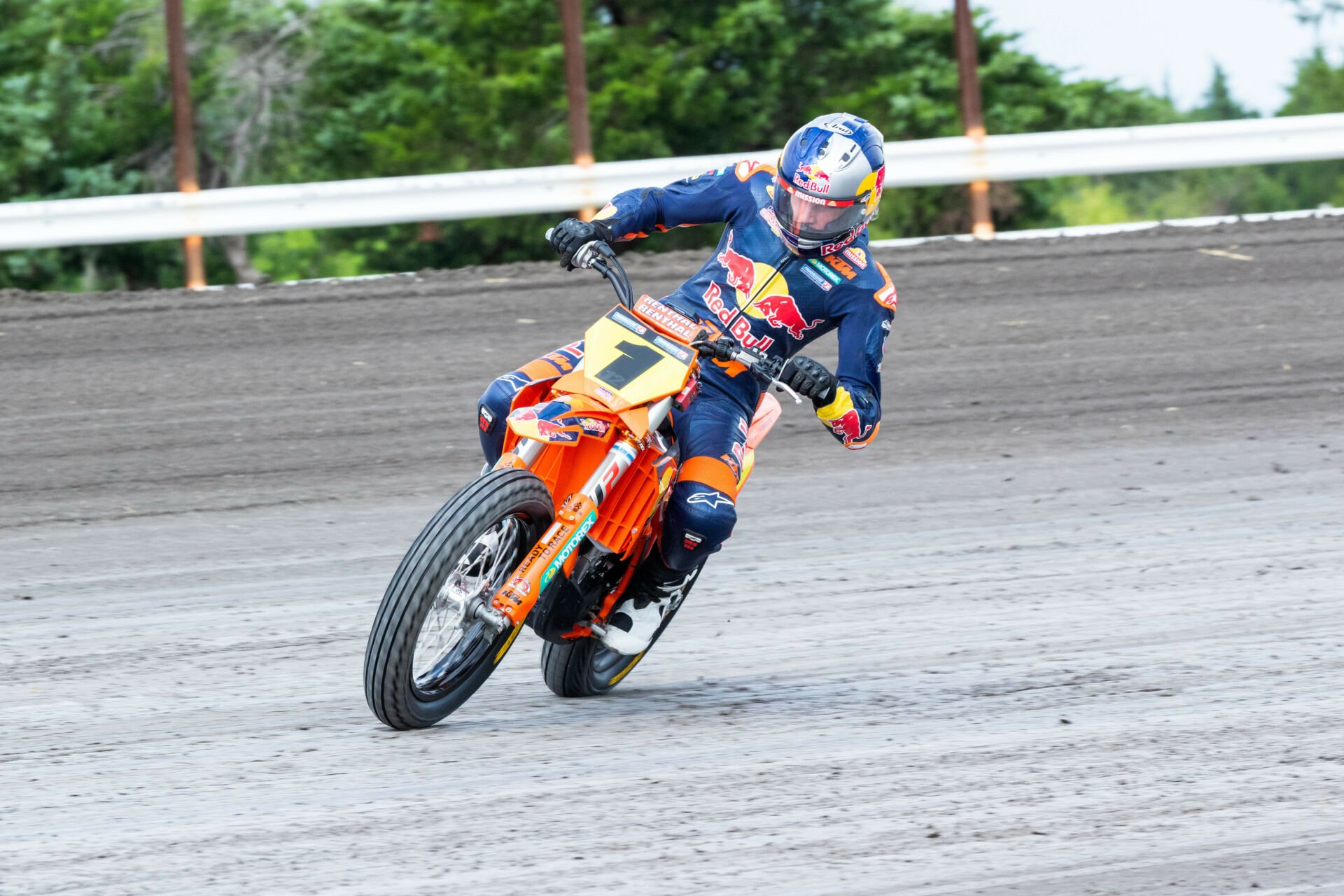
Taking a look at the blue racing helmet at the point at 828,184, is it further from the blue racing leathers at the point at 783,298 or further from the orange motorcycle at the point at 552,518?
the orange motorcycle at the point at 552,518

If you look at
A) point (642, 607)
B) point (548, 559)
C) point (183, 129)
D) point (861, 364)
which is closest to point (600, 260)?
point (861, 364)

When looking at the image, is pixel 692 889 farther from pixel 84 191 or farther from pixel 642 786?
pixel 84 191

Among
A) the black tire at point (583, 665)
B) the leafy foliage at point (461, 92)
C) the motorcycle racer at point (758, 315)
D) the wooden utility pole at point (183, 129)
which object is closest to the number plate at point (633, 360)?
A: the motorcycle racer at point (758, 315)

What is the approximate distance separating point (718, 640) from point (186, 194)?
806 centimetres

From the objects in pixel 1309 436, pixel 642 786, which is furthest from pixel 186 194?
pixel 642 786

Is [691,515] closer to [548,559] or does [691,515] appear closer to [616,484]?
[616,484]

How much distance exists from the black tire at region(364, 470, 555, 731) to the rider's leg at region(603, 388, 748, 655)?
22.1 inches

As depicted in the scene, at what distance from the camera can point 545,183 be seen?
1344 centimetres

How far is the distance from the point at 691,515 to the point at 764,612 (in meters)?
1.77

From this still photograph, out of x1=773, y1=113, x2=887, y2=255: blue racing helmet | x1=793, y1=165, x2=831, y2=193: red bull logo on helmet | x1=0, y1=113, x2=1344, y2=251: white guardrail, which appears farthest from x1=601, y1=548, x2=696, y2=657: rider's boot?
x1=0, y1=113, x2=1344, y2=251: white guardrail

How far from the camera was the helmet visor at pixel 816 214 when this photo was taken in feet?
18.1

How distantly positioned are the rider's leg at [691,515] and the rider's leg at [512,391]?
0.45 m

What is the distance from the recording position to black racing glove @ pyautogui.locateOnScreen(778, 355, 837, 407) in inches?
197

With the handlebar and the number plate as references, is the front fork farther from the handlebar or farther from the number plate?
the handlebar
